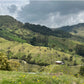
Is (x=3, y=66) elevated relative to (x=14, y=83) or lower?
lower

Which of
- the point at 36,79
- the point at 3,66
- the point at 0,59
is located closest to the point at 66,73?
the point at 36,79

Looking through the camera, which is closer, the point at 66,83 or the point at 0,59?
the point at 66,83

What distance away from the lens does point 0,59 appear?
53750 mm

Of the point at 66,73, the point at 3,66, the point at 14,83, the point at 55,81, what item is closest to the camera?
the point at 14,83

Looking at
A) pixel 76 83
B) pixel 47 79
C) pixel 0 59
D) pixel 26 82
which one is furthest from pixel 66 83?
pixel 0 59

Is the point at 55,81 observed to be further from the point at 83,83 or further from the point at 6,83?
the point at 6,83

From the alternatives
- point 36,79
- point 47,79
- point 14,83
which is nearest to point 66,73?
point 47,79

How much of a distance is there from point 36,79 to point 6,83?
408cm

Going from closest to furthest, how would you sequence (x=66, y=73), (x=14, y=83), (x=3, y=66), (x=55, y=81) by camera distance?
(x=14, y=83), (x=55, y=81), (x=66, y=73), (x=3, y=66)

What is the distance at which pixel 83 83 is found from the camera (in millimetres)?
15617

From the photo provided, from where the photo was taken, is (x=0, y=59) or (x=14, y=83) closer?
(x=14, y=83)

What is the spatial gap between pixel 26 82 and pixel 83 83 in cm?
790

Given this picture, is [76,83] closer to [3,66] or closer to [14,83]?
[14,83]

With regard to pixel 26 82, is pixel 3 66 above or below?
below
